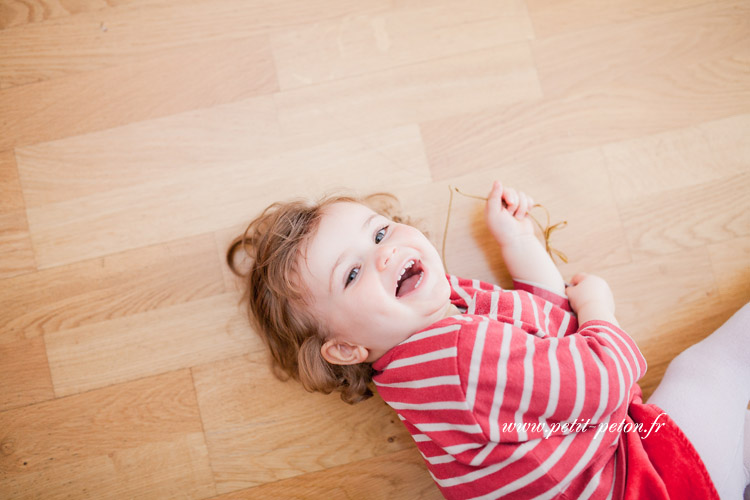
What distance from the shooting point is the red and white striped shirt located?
77 cm

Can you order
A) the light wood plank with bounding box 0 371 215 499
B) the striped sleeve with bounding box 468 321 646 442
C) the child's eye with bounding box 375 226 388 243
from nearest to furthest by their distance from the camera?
the striped sleeve with bounding box 468 321 646 442, the child's eye with bounding box 375 226 388 243, the light wood plank with bounding box 0 371 215 499

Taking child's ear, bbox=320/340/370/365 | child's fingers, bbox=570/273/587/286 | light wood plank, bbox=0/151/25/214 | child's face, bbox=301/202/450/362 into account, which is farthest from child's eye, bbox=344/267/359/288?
light wood plank, bbox=0/151/25/214

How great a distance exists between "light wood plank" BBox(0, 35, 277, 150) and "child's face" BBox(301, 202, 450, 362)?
416 mm

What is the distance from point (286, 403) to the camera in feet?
3.30

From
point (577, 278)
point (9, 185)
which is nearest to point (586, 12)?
point (577, 278)

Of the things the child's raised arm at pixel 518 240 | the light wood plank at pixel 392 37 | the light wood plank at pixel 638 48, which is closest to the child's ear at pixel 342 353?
the child's raised arm at pixel 518 240

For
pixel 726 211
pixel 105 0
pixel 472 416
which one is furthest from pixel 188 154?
pixel 726 211

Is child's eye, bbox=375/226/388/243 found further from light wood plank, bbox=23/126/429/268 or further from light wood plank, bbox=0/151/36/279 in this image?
light wood plank, bbox=0/151/36/279

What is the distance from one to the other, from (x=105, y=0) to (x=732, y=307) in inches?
57.9

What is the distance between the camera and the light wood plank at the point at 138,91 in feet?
3.48

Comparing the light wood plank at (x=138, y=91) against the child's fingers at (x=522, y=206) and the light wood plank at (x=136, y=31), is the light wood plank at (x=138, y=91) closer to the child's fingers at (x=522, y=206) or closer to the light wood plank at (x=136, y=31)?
the light wood plank at (x=136, y=31)

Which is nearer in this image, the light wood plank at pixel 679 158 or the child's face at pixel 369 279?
the child's face at pixel 369 279

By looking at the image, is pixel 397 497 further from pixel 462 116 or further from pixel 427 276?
pixel 462 116

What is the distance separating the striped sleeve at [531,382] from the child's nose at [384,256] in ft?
0.54
